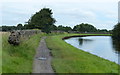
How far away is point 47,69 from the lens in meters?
11.1

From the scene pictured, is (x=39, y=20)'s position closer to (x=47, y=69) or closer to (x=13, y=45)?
(x=13, y=45)

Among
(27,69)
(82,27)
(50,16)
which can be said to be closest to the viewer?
(27,69)

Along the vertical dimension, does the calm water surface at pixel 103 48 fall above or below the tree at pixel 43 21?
below

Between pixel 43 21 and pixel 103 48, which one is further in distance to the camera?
pixel 43 21

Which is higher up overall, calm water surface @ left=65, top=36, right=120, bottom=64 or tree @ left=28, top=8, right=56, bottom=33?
tree @ left=28, top=8, right=56, bottom=33

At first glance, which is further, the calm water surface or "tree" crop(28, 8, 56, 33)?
"tree" crop(28, 8, 56, 33)

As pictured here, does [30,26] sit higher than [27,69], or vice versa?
[30,26]

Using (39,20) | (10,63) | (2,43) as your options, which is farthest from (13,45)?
(39,20)

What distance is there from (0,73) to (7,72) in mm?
320

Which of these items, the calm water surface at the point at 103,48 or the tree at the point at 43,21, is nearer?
the calm water surface at the point at 103,48

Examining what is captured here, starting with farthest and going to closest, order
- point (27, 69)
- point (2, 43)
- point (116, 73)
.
A: point (2, 43) < point (116, 73) < point (27, 69)

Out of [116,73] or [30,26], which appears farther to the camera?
[30,26]

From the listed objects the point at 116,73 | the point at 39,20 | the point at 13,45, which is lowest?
the point at 116,73

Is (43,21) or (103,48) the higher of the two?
(43,21)
